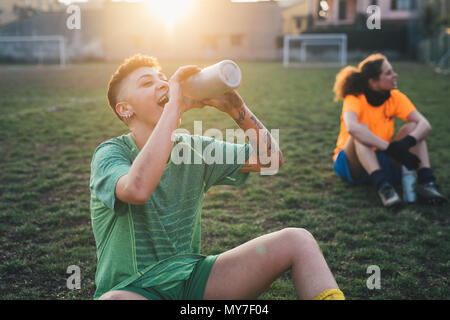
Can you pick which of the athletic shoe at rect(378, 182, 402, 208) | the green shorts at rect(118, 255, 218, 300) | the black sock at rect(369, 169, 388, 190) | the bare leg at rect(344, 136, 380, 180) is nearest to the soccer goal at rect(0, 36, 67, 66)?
the bare leg at rect(344, 136, 380, 180)

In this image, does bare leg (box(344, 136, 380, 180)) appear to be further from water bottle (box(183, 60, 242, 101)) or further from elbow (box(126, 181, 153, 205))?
elbow (box(126, 181, 153, 205))

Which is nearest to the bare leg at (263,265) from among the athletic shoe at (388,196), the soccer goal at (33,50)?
the athletic shoe at (388,196)

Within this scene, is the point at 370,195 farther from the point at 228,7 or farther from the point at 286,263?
the point at 228,7

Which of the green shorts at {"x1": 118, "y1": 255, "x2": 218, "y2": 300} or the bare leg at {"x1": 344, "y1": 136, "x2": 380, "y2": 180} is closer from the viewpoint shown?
the green shorts at {"x1": 118, "y1": 255, "x2": 218, "y2": 300}

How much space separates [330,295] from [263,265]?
0.36 metres

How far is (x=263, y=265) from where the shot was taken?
6.82 ft

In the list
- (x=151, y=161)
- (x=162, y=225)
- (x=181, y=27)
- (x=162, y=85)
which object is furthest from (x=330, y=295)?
(x=181, y=27)

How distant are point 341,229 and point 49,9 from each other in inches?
1797

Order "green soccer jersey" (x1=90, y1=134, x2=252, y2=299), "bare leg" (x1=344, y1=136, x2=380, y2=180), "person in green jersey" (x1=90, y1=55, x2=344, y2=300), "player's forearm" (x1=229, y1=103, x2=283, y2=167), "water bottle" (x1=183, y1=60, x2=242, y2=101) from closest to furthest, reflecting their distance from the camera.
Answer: "water bottle" (x1=183, y1=60, x2=242, y2=101)
"person in green jersey" (x1=90, y1=55, x2=344, y2=300)
"green soccer jersey" (x1=90, y1=134, x2=252, y2=299)
"player's forearm" (x1=229, y1=103, x2=283, y2=167)
"bare leg" (x1=344, y1=136, x2=380, y2=180)

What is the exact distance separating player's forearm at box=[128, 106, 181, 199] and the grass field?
165 centimetres

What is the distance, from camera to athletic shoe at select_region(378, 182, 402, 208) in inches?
181

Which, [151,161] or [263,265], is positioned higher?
[151,161]

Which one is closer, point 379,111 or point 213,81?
point 213,81

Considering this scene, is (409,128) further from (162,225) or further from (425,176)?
(162,225)
